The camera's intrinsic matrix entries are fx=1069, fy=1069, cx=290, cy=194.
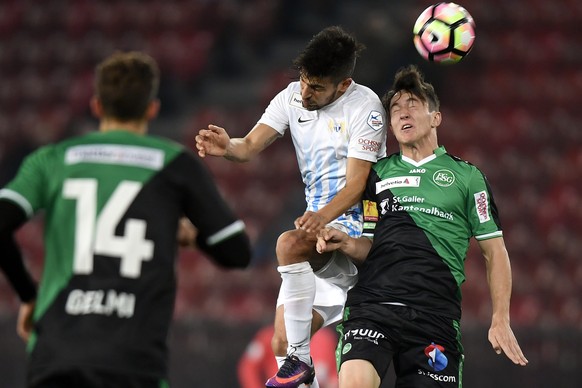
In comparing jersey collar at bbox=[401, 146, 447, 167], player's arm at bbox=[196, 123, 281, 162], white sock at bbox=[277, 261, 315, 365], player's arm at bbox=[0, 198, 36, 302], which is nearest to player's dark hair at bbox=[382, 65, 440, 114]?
jersey collar at bbox=[401, 146, 447, 167]

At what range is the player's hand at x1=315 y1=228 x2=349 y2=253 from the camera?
207 inches

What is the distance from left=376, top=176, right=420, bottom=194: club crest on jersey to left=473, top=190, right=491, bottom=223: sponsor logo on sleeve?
32 centimetres

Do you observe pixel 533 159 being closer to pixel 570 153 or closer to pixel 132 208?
pixel 570 153

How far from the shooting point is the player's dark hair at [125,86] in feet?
12.6

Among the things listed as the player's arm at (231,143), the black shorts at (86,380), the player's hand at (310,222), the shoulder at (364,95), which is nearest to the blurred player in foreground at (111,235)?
the black shorts at (86,380)

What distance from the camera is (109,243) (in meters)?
3.72

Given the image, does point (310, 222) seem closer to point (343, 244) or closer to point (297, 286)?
point (343, 244)

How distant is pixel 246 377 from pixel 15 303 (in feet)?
13.0

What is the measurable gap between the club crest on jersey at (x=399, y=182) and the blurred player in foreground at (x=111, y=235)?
1.85 meters

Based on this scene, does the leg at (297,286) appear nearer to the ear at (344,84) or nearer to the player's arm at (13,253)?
the ear at (344,84)

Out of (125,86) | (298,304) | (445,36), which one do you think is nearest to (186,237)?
(125,86)

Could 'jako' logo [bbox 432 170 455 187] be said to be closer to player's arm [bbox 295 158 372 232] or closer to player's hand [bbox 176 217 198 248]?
player's arm [bbox 295 158 372 232]

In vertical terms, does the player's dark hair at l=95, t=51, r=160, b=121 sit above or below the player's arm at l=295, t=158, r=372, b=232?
above

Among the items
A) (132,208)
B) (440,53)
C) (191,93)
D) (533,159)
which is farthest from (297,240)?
(191,93)
